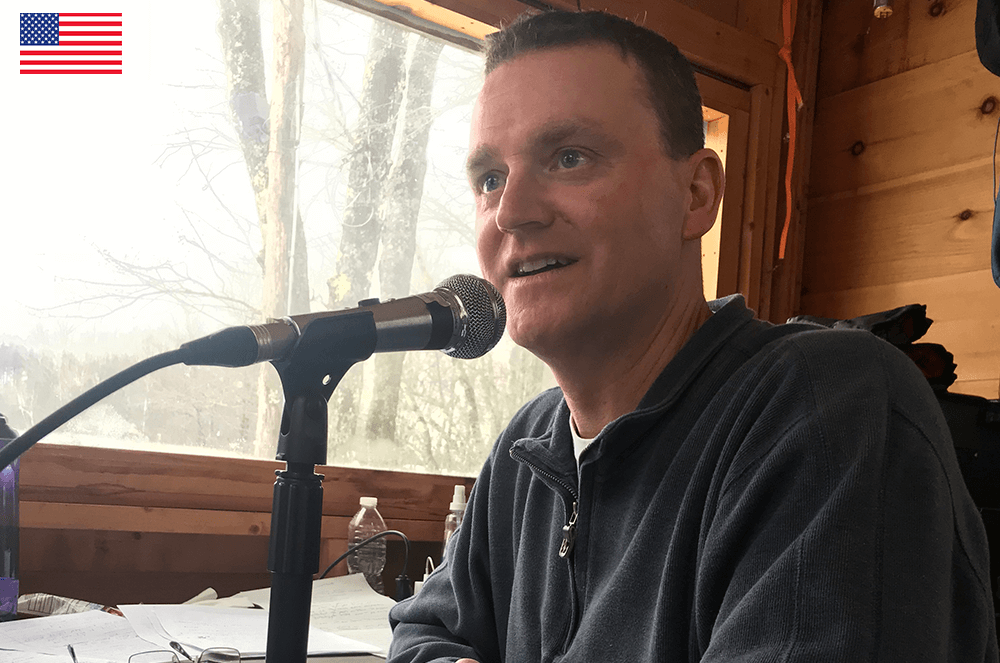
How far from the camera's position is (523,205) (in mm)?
1105

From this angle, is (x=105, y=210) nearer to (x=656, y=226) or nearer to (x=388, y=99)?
(x=388, y=99)

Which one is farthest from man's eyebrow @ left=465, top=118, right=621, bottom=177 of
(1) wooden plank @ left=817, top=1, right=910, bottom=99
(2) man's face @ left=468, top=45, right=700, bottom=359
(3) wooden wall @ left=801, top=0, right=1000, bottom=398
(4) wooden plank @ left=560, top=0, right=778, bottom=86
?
(1) wooden plank @ left=817, top=1, right=910, bottom=99

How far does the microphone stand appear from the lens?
0.77 metres

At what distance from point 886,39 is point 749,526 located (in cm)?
253

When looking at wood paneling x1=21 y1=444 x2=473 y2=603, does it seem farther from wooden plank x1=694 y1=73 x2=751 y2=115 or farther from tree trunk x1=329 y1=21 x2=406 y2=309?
wooden plank x1=694 y1=73 x2=751 y2=115

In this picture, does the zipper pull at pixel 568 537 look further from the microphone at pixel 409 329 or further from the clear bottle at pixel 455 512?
the clear bottle at pixel 455 512

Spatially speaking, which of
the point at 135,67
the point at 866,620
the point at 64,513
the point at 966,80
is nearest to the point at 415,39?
the point at 135,67

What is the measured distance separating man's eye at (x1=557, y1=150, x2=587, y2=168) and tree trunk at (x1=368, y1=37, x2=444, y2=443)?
124 cm

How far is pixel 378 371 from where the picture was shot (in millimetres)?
2289

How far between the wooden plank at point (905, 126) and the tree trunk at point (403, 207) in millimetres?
1433

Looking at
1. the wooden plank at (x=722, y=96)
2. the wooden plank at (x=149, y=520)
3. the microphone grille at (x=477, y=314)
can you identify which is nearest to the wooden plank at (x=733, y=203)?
the wooden plank at (x=722, y=96)

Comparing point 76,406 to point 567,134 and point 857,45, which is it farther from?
point 857,45

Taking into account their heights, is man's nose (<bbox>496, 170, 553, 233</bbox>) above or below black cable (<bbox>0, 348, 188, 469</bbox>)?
above

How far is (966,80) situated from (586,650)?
2322mm
